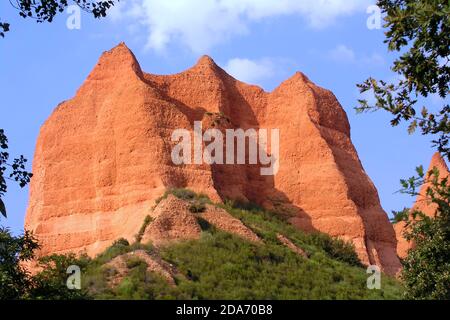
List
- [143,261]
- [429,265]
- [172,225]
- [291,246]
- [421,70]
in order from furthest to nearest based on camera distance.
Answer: [291,246] → [172,225] → [143,261] → [429,265] → [421,70]

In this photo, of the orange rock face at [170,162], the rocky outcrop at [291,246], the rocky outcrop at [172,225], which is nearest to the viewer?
the rocky outcrop at [172,225]

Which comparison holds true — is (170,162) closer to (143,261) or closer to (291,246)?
(291,246)

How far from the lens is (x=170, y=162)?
4144 centimetres

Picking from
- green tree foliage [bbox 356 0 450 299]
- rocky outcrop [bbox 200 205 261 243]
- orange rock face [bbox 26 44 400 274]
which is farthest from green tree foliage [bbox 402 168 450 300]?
orange rock face [bbox 26 44 400 274]

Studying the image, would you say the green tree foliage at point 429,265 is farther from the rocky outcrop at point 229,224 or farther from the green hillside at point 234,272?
the rocky outcrop at point 229,224

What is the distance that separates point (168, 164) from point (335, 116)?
38.3ft

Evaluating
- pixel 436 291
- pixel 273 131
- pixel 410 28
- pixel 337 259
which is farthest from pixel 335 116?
pixel 410 28

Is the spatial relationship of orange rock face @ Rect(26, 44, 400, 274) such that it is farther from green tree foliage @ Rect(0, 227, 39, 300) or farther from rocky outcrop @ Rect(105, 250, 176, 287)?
green tree foliage @ Rect(0, 227, 39, 300)

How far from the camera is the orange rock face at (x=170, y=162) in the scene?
136ft

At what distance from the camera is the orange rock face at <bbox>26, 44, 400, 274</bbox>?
41500mm

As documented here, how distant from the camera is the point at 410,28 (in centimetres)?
1508

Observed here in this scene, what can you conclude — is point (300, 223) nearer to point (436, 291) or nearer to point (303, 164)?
point (303, 164)

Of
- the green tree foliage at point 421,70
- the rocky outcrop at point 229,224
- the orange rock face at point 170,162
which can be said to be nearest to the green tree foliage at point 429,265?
the green tree foliage at point 421,70

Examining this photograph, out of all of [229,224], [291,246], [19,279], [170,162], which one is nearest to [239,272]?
[229,224]
